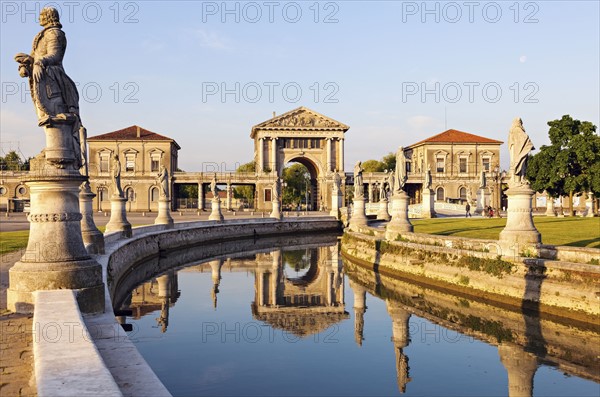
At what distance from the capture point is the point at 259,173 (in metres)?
78.6

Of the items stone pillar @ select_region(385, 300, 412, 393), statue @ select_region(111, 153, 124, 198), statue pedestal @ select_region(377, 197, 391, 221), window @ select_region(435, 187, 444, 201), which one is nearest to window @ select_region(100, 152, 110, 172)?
window @ select_region(435, 187, 444, 201)

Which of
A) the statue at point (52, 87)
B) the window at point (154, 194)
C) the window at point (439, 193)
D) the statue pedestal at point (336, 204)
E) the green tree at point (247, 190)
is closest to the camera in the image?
the statue at point (52, 87)

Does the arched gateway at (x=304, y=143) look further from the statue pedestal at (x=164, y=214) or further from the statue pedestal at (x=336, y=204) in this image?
the statue pedestal at (x=164, y=214)

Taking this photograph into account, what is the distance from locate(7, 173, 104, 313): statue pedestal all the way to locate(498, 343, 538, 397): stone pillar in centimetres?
655

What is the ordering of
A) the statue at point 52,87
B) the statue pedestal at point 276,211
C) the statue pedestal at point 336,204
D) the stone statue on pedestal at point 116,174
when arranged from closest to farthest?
the statue at point 52,87, the stone statue on pedestal at point 116,174, the statue pedestal at point 276,211, the statue pedestal at point 336,204

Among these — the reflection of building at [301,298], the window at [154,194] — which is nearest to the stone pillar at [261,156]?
the window at [154,194]

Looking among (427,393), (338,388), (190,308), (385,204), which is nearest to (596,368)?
(427,393)

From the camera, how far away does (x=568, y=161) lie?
41.8 meters

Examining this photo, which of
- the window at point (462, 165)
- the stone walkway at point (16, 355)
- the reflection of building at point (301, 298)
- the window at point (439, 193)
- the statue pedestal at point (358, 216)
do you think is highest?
the window at point (462, 165)

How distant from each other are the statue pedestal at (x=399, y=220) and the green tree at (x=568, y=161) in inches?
938

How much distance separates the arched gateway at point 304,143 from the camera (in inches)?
3191

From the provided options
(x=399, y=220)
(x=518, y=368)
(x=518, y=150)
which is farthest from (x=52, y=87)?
(x=399, y=220)

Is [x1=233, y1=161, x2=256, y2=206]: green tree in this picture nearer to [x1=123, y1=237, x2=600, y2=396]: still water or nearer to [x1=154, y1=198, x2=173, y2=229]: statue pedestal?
[x1=154, y1=198, x2=173, y2=229]: statue pedestal

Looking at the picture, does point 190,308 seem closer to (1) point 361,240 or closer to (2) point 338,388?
(2) point 338,388
